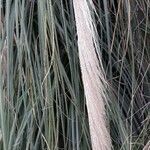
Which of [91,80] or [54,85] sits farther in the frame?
[54,85]

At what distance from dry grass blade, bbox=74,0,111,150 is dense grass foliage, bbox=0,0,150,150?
22 centimetres

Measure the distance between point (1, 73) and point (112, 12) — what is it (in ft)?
1.22

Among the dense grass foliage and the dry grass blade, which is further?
the dense grass foliage

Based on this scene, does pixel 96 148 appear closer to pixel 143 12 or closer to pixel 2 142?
pixel 2 142

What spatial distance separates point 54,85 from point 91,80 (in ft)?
1.05

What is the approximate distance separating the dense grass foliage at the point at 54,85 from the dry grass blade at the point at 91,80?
0.73 feet

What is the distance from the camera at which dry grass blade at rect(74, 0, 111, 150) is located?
2.04 ft

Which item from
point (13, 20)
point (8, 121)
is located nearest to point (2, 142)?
point (8, 121)

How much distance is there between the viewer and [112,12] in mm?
1079

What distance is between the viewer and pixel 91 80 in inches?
24.7

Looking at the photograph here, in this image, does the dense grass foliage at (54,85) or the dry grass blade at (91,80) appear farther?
the dense grass foliage at (54,85)

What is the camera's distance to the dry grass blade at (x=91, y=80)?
2.04 ft

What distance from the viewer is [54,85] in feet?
3.08

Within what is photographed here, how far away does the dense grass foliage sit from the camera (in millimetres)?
897
